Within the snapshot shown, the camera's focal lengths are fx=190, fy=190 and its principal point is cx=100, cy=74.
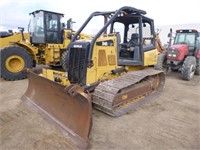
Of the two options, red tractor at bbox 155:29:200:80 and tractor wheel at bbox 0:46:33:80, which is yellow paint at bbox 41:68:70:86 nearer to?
tractor wheel at bbox 0:46:33:80

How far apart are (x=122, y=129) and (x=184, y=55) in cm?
585

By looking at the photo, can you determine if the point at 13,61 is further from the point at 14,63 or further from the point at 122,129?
the point at 122,129

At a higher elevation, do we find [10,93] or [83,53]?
[83,53]

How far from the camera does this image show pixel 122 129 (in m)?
3.34

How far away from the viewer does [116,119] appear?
3.72 metres

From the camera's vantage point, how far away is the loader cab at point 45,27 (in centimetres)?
789

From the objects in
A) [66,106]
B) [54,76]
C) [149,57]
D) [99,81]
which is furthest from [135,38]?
[66,106]

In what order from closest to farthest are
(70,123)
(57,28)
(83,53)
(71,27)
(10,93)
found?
(70,123), (83,53), (10,93), (57,28), (71,27)

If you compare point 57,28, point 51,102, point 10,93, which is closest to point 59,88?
point 51,102

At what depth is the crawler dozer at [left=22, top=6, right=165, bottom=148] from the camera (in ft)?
10.1

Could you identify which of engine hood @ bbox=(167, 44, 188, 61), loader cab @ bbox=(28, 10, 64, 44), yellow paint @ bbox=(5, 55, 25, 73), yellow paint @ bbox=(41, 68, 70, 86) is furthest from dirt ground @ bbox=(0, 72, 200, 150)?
loader cab @ bbox=(28, 10, 64, 44)

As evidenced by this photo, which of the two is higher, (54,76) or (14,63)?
(14,63)

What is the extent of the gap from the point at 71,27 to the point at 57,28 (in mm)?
1126

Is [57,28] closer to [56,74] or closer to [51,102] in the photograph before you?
[56,74]
